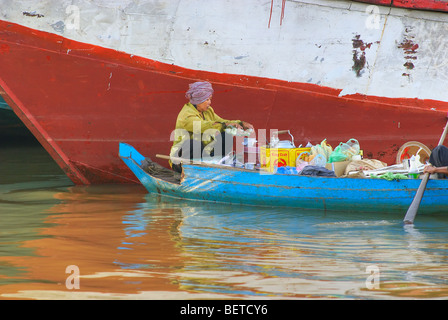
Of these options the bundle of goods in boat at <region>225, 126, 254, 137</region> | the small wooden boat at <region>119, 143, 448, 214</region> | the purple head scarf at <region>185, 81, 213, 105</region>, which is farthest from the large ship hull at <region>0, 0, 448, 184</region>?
the small wooden boat at <region>119, 143, 448, 214</region>

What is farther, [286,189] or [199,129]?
[199,129]

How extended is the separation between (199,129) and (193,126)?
8 cm

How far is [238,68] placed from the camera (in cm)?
838

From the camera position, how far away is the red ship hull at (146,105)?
8289 mm

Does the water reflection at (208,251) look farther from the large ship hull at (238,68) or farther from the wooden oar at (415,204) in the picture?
the large ship hull at (238,68)

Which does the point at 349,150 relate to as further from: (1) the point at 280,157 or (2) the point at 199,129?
(2) the point at 199,129

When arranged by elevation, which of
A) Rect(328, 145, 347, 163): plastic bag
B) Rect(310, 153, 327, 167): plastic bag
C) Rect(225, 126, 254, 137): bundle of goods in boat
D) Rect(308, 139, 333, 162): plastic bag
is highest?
Rect(225, 126, 254, 137): bundle of goods in boat

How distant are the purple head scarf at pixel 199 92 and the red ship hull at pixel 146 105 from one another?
52cm

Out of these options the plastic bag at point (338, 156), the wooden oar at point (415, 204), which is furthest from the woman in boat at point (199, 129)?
the wooden oar at point (415, 204)

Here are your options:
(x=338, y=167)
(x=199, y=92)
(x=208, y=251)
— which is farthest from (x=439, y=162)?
(x=199, y=92)

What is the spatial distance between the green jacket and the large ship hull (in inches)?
24.6

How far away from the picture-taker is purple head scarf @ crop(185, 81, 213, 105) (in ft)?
25.7

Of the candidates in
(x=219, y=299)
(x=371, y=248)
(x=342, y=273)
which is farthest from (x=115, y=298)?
(x=371, y=248)

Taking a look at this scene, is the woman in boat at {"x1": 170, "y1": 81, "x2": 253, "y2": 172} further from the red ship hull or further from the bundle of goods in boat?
the red ship hull
